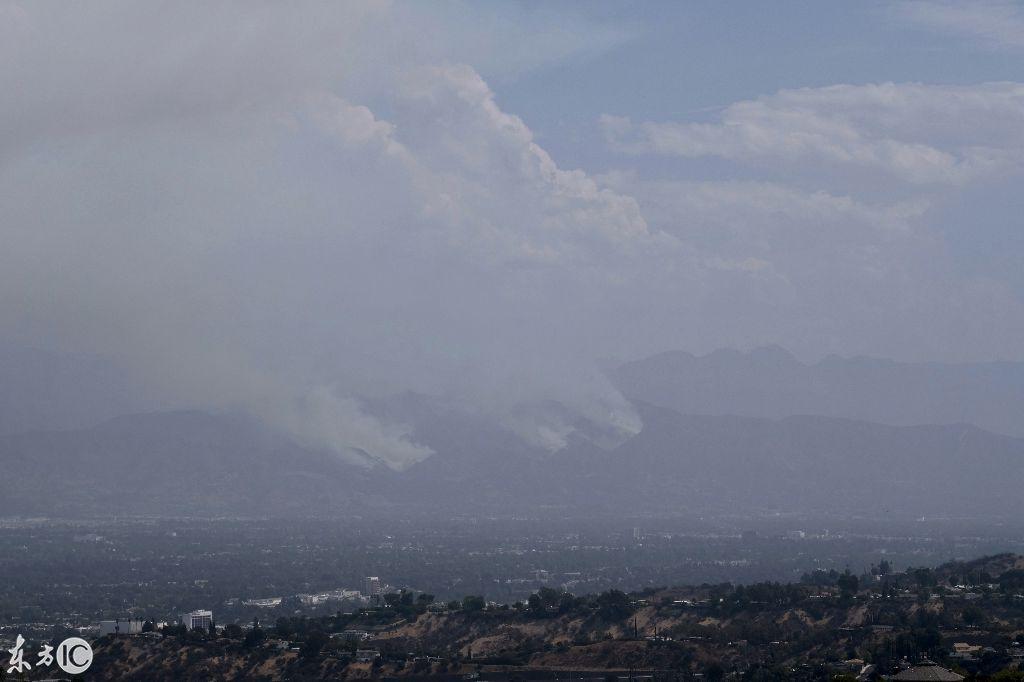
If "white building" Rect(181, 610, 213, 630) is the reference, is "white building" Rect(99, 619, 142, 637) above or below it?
below

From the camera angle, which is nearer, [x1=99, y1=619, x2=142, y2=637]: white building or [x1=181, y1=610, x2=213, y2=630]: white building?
[x1=99, y1=619, x2=142, y2=637]: white building

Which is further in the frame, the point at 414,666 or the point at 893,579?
the point at 893,579

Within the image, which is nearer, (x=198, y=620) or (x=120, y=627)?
(x=120, y=627)

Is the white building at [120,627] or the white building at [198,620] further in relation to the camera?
the white building at [198,620]

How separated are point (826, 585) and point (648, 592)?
424 inches

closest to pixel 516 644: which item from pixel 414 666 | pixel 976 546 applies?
pixel 414 666

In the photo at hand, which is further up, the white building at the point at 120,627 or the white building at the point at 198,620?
the white building at the point at 198,620

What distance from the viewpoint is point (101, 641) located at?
3378 inches

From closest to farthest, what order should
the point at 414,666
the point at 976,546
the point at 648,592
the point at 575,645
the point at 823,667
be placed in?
the point at 823,667
the point at 414,666
the point at 575,645
the point at 648,592
the point at 976,546

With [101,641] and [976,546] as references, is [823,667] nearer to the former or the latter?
[101,641]

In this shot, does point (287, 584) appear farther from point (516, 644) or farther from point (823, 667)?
point (823, 667)

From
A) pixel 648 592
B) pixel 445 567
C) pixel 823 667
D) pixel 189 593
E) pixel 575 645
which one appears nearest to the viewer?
pixel 823 667

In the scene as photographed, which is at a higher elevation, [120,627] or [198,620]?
[198,620]

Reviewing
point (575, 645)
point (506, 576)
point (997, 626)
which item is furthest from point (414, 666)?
point (506, 576)
